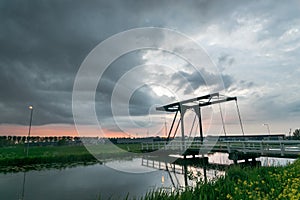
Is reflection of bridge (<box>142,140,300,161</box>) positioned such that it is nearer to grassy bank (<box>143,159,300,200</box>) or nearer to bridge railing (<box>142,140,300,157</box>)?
bridge railing (<box>142,140,300,157</box>)

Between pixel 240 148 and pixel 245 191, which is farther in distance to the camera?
pixel 240 148

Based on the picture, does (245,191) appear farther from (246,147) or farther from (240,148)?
(240,148)

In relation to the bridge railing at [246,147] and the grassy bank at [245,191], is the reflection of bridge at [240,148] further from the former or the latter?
the grassy bank at [245,191]

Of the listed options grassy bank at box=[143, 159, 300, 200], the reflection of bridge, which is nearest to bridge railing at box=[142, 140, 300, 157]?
the reflection of bridge

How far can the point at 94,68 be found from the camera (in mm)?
15375

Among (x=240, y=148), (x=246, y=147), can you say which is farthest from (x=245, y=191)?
(x=240, y=148)

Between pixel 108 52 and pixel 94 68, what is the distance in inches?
64.1

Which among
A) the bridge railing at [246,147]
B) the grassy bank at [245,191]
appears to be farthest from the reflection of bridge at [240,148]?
the grassy bank at [245,191]

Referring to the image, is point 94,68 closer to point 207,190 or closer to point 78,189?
point 78,189

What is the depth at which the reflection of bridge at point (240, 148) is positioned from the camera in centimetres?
1130

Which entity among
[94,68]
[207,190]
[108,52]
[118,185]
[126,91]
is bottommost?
[118,185]

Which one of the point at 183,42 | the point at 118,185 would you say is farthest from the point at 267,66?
the point at 118,185

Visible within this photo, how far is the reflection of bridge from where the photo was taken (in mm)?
11297

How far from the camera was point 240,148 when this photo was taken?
547 inches
